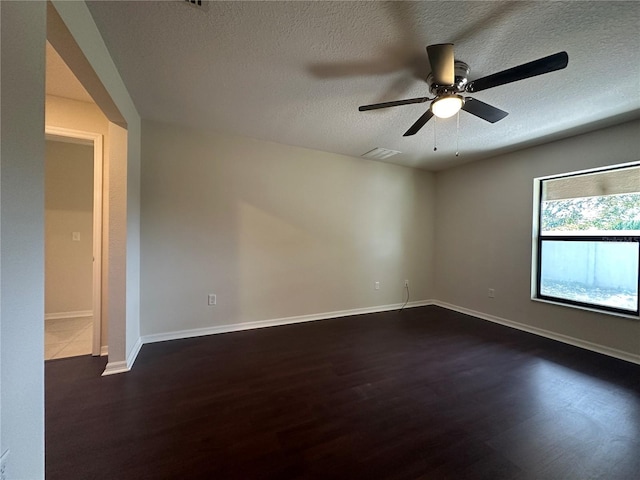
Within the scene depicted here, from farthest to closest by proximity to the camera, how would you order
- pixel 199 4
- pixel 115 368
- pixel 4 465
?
pixel 115 368 → pixel 199 4 → pixel 4 465

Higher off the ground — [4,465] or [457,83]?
[457,83]

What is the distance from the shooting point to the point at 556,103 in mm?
2172

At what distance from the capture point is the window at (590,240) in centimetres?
251

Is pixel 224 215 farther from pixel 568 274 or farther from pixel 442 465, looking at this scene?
pixel 568 274

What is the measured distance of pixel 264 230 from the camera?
3178 millimetres

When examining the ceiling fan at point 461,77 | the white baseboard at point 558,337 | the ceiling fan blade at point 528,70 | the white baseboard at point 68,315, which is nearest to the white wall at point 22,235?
the ceiling fan at point 461,77

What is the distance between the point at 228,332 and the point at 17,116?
8.68 feet

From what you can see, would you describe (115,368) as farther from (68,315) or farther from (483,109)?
(483,109)

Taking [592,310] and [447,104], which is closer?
[447,104]

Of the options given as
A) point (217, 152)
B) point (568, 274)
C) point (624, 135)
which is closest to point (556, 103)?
point (624, 135)

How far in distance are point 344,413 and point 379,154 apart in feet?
10.6

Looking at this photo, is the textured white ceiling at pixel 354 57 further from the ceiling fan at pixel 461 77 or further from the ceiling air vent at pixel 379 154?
the ceiling air vent at pixel 379 154

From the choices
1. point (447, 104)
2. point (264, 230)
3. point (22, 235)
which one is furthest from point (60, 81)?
point (447, 104)

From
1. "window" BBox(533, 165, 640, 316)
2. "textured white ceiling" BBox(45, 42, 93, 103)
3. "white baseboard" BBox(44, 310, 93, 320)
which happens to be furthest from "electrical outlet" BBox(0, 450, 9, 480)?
"window" BBox(533, 165, 640, 316)
